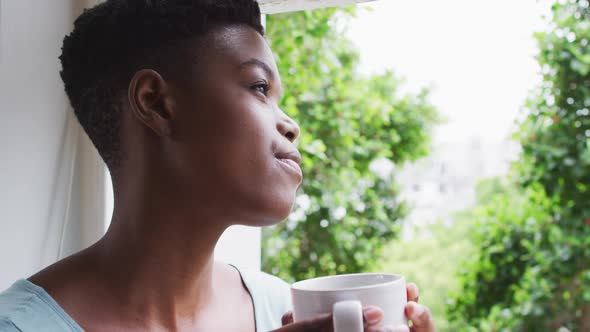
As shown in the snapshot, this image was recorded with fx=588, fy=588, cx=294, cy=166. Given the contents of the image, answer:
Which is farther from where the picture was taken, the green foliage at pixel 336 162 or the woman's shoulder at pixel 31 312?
the green foliage at pixel 336 162

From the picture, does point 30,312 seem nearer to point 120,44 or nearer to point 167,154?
point 167,154

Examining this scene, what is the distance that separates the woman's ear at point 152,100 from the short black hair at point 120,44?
2 cm

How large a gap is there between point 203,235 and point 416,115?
8.71 feet

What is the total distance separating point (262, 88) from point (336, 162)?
203 cm

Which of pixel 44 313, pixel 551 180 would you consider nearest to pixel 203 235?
pixel 44 313

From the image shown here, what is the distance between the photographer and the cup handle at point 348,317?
1.90 ft

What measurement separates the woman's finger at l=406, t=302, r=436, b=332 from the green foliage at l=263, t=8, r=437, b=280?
171 cm

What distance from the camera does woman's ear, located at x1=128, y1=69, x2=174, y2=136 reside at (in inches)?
30.3

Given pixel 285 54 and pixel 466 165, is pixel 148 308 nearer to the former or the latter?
pixel 285 54

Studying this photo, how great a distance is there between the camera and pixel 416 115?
10.8ft

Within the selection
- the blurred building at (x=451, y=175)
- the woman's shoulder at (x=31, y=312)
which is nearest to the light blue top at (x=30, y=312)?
the woman's shoulder at (x=31, y=312)

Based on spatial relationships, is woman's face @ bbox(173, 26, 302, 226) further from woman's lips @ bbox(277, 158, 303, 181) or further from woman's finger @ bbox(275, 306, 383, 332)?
woman's finger @ bbox(275, 306, 383, 332)

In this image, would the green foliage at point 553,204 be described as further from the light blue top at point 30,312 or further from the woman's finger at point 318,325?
the light blue top at point 30,312

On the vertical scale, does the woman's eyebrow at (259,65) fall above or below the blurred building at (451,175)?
above
